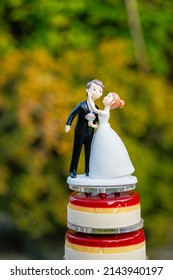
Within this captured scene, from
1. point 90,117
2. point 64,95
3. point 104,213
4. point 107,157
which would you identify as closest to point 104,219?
point 104,213

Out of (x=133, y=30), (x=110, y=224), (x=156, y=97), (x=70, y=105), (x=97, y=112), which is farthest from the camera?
(x=133, y=30)

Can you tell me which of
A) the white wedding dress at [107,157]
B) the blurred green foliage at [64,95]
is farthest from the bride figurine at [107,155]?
the blurred green foliage at [64,95]

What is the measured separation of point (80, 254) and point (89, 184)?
171mm

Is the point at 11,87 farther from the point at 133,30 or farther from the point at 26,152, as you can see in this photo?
the point at 133,30

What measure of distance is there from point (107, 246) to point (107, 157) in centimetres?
22

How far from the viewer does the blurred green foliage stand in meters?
3.70

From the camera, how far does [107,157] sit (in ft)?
4.97

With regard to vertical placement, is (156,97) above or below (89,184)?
above

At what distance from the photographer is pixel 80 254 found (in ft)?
4.88

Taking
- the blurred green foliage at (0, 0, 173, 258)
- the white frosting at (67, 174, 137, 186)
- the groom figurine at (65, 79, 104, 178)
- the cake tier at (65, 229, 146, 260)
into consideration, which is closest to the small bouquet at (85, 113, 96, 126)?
the groom figurine at (65, 79, 104, 178)

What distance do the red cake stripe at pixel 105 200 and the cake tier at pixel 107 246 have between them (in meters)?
0.08

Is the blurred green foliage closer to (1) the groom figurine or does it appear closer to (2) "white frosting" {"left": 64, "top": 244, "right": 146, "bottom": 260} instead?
(1) the groom figurine

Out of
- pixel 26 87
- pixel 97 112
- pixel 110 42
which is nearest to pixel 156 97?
pixel 110 42

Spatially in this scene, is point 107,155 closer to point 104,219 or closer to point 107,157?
point 107,157
